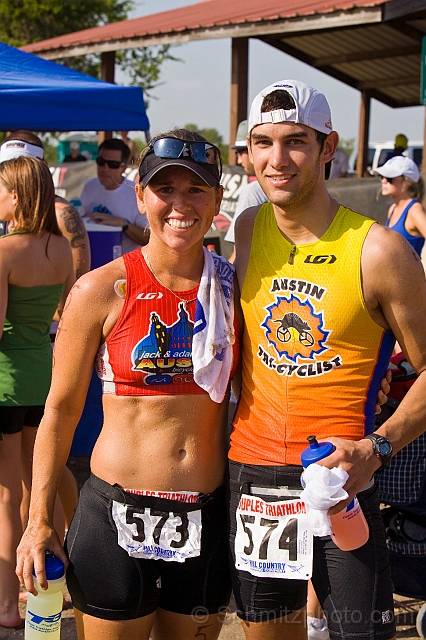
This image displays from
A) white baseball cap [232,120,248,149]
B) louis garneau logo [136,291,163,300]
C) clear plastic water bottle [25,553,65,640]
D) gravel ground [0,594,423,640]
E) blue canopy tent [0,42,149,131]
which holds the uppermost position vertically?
blue canopy tent [0,42,149,131]

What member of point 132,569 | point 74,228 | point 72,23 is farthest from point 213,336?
point 72,23

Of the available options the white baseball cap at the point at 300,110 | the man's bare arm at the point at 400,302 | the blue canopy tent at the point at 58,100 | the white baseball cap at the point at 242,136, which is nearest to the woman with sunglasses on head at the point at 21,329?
the blue canopy tent at the point at 58,100

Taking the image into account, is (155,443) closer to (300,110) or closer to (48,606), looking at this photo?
(48,606)

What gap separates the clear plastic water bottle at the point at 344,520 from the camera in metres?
2.07

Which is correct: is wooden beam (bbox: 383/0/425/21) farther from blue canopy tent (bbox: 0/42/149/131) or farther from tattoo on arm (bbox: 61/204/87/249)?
tattoo on arm (bbox: 61/204/87/249)

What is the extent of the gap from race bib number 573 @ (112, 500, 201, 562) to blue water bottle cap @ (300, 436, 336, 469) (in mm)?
465

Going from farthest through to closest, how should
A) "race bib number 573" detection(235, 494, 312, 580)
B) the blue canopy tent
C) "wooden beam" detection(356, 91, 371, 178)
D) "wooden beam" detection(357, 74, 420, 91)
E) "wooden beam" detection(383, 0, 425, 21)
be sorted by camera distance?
"wooden beam" detection(356, 91, 371, 178), "wooden beam" detection(357, 74, 420, 91), "wooden beam" detection(383, 0, 425, 21), the blue canopy tent, "race bib number 573" detection(235, 494, 312, 580)

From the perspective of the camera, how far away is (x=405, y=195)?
21.2ft

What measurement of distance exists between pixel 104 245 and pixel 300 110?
3338mm

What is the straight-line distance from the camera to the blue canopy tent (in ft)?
16.0

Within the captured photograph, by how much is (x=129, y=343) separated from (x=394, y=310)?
78cm

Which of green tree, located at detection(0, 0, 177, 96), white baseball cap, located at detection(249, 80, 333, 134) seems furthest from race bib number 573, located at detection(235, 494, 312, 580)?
green tree, located at detection(0, 0, 177, 96)

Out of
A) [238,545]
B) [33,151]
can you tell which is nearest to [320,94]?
[238,545]

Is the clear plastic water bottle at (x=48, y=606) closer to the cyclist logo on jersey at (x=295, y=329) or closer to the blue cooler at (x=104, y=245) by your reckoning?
the cyclist logo on jersey at (x=295, y=329)
